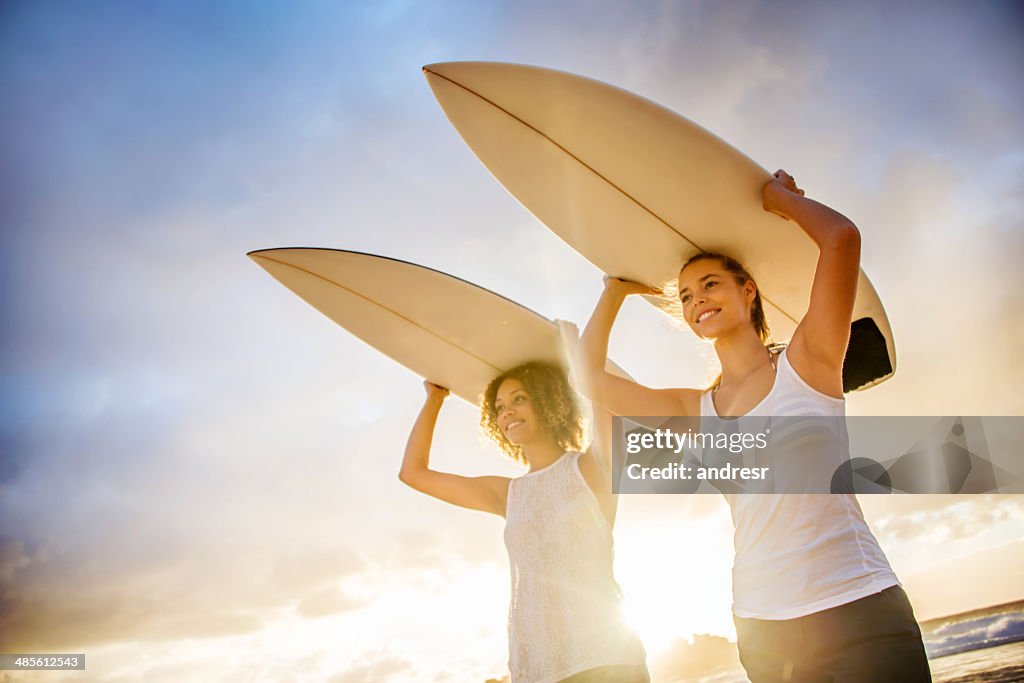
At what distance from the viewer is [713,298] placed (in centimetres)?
266

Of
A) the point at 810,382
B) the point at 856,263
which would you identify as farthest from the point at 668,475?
the point at 856,263

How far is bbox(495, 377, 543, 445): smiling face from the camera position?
378 centimetres

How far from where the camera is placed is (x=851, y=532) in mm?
1958

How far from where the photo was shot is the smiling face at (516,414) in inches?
149

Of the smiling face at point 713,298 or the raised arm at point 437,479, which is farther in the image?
the raised arm at point 437,479

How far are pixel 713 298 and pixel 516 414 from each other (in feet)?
4.98

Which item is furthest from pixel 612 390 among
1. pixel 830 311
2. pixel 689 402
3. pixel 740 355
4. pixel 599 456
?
pixel 830 311

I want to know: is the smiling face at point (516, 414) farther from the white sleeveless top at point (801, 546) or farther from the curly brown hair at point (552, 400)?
the white sleeveless top at point (801, 546)

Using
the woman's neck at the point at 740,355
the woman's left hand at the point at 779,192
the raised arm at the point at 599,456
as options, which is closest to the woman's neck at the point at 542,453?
the raised arm at the point at 599,456

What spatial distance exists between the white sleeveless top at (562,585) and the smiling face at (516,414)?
293 millimetres

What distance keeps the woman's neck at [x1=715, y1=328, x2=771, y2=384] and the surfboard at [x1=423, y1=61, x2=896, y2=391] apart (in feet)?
1.77

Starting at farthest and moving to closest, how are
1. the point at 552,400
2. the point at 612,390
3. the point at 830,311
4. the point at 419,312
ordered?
the point at 419,312, the point at 552,400, the point at 612,390, the point at 830,311

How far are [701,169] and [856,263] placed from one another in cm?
89

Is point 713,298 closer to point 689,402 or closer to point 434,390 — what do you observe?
point 689,402
